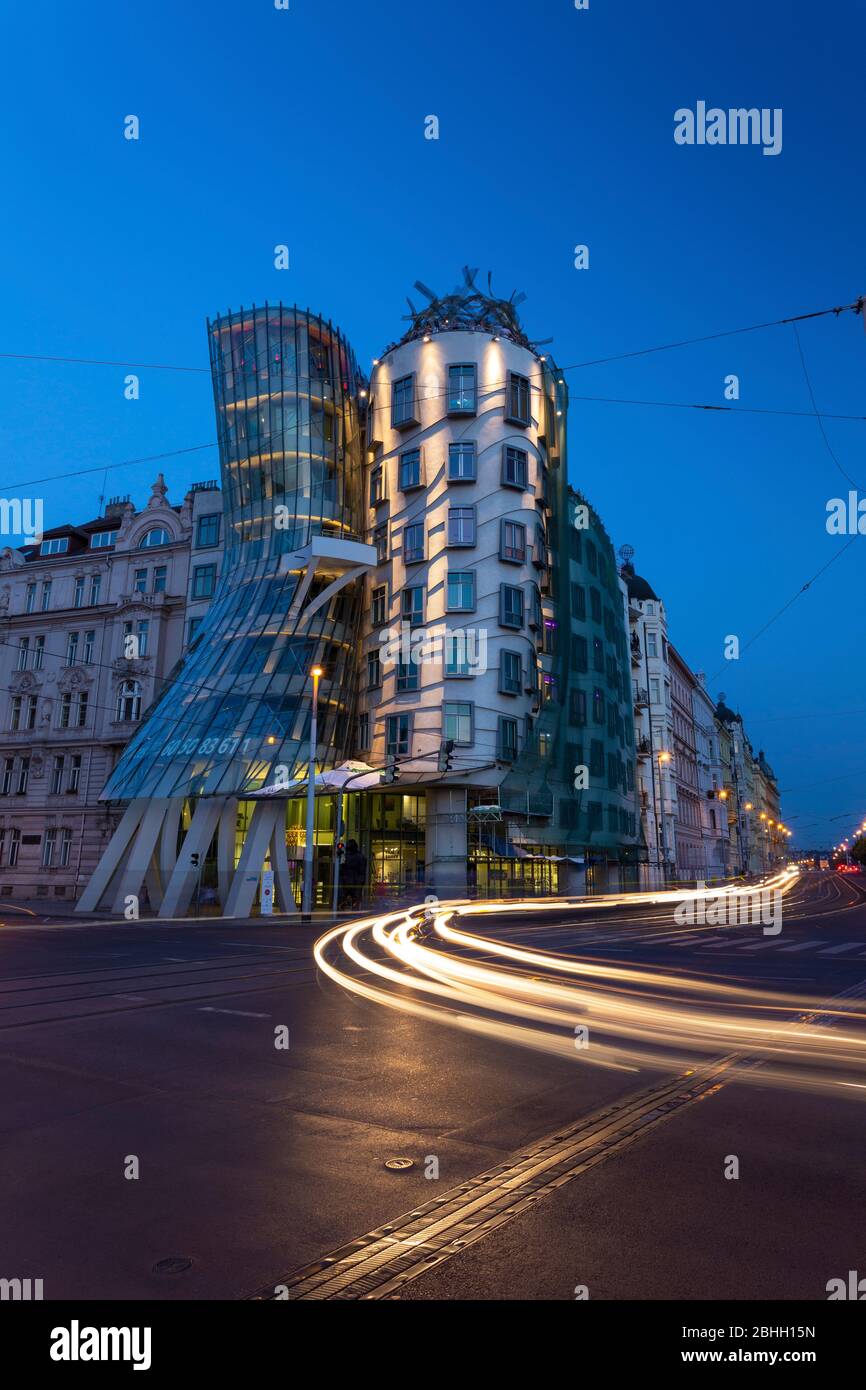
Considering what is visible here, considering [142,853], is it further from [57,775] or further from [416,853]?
[57,775]

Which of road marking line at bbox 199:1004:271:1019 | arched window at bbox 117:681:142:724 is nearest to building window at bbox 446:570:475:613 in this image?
arched window at bbox 117:681:142:724

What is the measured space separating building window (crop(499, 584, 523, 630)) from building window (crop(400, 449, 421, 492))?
708 centimetres

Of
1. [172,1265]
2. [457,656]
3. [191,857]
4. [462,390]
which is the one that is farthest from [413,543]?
[172,1265]

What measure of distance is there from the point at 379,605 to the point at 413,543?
3644mm

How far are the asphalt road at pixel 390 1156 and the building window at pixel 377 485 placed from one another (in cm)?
3881

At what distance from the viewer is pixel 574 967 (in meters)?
15.1

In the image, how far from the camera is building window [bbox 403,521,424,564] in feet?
145

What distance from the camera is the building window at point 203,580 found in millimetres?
50031

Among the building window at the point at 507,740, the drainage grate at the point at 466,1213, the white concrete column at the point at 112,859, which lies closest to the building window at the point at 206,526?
the white concrete column at the point at 112,859

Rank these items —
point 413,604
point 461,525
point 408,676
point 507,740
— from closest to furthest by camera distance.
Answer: point 507,740 < point 408,676 < point 461,525 < point 413,604

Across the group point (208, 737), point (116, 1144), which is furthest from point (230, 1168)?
point (208, 737)

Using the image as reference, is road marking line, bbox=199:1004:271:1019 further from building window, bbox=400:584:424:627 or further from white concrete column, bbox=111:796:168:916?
building window, bbox=400:584:424:627

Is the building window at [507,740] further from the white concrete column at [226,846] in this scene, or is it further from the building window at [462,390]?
the building window at [462,390]

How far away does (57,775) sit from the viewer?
168 ft
